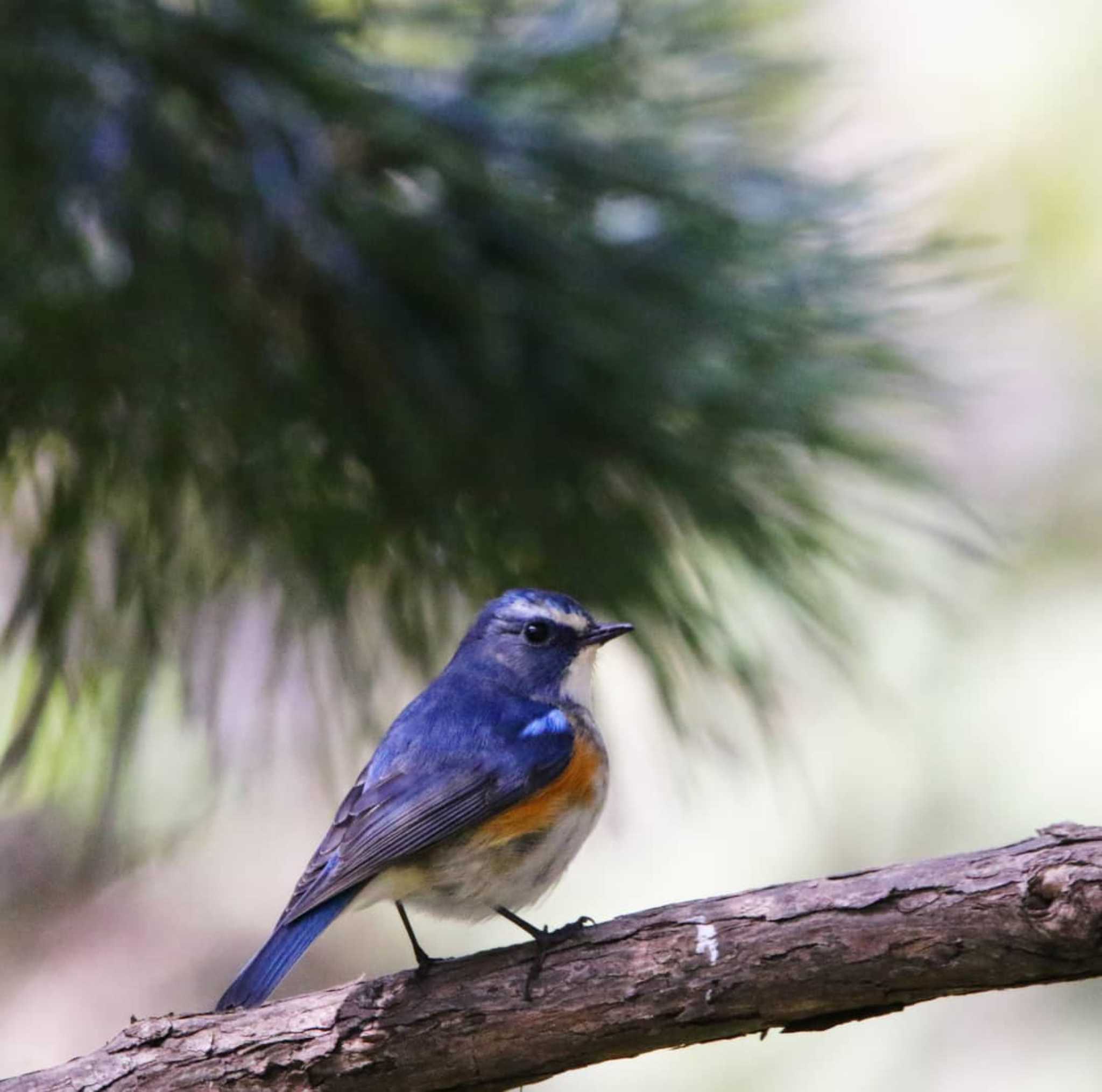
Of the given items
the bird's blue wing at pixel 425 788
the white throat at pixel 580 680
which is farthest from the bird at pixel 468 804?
the white throat at pixel 580 680

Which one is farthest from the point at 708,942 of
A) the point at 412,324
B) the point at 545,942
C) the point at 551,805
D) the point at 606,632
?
the point at 412,324

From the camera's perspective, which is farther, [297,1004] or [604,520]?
[604,520]

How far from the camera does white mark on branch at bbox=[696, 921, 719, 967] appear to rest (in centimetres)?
161

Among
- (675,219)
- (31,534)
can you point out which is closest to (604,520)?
(675,219)

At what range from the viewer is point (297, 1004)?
1786 mm

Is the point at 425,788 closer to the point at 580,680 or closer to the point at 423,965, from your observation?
the point at 423,965

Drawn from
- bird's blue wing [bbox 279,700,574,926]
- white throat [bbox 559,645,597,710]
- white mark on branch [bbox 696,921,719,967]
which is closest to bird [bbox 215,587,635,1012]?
bird's blue wing [bbox 279,700,574,926]

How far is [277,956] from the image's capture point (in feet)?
6.14

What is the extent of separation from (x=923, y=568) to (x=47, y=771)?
Answer: 1.26 meters

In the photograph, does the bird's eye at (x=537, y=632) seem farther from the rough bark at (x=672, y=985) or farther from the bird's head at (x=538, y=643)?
the rough bark at (x=672, y=985)

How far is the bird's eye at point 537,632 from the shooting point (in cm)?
223

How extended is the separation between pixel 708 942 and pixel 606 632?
0.62 meters

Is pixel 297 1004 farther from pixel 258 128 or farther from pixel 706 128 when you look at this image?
pixel 706 128

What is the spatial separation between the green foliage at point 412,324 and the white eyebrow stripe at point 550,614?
0.06 meters
